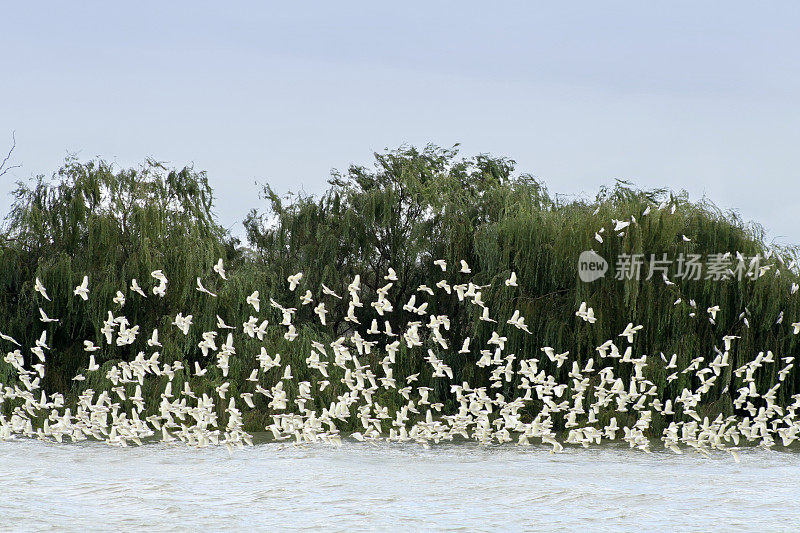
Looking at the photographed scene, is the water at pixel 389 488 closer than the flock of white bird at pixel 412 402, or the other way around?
the water at pixel 389 488

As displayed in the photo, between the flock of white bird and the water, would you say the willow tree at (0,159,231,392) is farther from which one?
the water

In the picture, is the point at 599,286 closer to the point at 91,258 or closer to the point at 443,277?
the point at 443,277

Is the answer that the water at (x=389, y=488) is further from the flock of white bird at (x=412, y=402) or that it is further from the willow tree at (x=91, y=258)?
the willow tree at (x=91, y=258)

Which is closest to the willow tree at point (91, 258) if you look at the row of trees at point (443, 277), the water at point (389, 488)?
the row of trees at point (443, 277)

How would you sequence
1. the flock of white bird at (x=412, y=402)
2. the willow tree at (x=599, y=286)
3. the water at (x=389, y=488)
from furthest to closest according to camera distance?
the willow tree at (x=599, y=286) → the flock of white bird at (x=412, y=402) → the water at (x=389, y=488)

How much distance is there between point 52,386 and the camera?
17.5m

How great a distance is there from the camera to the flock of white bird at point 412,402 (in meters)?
14.5

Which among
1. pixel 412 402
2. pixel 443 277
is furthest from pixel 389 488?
pixel 443 277

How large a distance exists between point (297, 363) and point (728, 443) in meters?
6.96

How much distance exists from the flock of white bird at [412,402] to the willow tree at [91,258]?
12.2 inches

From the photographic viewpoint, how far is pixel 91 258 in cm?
1809

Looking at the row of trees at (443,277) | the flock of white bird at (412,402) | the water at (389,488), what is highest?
the row of trees at (443,277)

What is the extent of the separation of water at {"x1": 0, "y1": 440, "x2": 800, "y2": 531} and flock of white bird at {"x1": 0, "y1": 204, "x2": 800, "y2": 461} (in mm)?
328

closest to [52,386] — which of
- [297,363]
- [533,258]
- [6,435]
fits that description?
[6,435]
